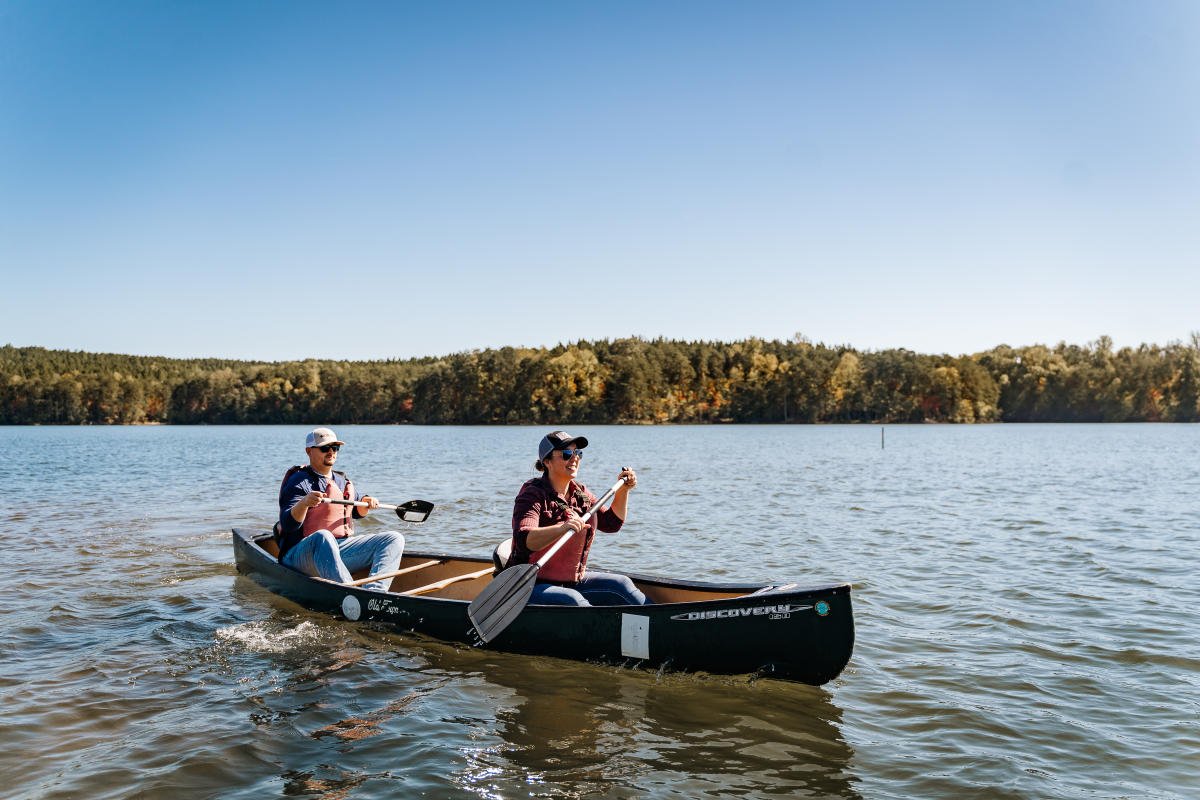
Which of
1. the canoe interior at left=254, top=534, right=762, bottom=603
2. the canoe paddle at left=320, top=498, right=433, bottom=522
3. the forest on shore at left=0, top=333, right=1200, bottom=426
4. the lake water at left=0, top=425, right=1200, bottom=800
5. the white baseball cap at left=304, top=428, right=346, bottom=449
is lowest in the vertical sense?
the lake water at left=0, top=425, right=1200, bottom=800

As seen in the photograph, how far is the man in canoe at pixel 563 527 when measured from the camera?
275 inches

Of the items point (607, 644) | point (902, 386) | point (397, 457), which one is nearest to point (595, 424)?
point (902, 386)

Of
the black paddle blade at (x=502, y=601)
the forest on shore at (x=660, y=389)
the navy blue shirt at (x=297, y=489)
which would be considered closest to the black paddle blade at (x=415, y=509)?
the navy blue shirt at (x=297, y=489)

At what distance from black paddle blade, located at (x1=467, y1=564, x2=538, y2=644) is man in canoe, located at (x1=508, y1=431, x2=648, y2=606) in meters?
0.16

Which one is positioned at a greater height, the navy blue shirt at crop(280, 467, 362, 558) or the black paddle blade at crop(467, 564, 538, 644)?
the navy blue shirt at crop(280, 467, 362, 558)

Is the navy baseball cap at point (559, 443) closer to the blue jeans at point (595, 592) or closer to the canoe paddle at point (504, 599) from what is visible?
the canoe paddle at point (504, 599)

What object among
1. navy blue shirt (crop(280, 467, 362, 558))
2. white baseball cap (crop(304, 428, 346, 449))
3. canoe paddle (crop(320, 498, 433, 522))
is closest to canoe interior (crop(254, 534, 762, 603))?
canoe paddle (crop(320, 498, 433, 522))

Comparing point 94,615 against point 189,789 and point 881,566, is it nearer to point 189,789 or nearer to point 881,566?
point 189,789

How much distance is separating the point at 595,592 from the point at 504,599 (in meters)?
0.87

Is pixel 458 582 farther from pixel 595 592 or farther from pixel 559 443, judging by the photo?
pixel 559 443

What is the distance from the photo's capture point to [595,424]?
4124 inches

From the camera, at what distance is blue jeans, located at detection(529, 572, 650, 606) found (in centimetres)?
735

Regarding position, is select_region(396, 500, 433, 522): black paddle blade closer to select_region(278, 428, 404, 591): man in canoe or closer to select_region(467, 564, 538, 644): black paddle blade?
select_region(278, 428, 404, 591): man in canoe

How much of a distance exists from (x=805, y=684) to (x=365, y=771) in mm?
3467
